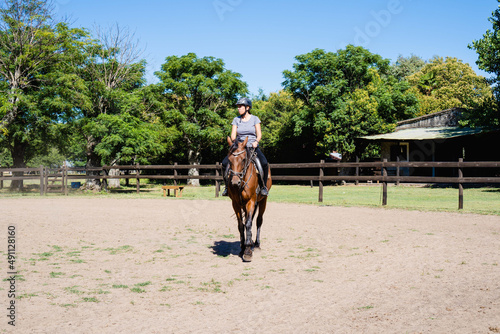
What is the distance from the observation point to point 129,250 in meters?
7.64

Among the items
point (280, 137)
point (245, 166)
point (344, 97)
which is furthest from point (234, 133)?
point (280, 137)

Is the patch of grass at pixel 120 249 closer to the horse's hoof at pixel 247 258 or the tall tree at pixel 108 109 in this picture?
the horse's hoof at pixel 247 258

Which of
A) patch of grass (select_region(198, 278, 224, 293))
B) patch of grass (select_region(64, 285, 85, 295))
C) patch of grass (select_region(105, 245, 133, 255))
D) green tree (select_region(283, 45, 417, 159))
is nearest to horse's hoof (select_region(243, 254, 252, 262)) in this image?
patch of grass (select_region(198, 278, 224, 293))

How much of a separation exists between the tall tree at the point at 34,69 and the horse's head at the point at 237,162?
797 inches

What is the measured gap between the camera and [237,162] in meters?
6.82

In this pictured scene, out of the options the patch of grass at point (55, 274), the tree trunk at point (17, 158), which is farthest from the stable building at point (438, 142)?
the patch of grass at point (55, 274)

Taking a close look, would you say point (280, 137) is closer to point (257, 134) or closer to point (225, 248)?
point (225, 248)

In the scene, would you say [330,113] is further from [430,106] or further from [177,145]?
[430,106]

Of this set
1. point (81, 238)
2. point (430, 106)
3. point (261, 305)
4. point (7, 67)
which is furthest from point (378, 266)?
point (430, 106)

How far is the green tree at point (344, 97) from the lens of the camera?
32750 millimetres

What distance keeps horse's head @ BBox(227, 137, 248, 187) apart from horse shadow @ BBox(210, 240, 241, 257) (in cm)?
140

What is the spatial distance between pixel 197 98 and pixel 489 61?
22.3 meters

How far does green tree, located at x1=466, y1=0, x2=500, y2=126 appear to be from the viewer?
23.6 m

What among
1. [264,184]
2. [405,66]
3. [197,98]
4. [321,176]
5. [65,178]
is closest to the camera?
[264,184]
